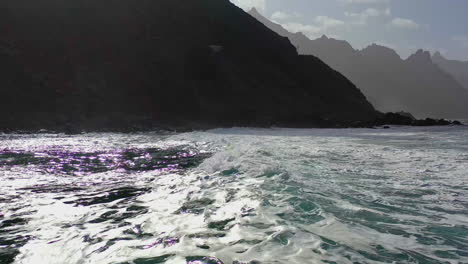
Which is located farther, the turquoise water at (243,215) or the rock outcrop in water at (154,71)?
the rock outcrop in water at (154,71)

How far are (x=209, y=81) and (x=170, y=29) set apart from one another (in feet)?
43.7

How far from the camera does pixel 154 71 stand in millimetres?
55156

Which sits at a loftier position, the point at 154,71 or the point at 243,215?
the point at 154,71

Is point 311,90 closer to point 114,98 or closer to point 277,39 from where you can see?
point 277,39

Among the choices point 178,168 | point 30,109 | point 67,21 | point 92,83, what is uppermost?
point 67,21

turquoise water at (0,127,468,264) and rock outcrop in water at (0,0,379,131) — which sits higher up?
rock outcrop in water at (0,0,379,131)

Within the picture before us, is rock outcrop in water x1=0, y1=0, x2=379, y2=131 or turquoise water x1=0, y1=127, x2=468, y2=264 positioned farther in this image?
rock outcrop in water x1=0, y1=0, x2=379, y2=131

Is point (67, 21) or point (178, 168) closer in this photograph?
point (178, 168)

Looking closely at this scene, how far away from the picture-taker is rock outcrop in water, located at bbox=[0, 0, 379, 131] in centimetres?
4369

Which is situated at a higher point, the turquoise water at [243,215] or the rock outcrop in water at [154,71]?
the rock outcrop in water at [154,71]

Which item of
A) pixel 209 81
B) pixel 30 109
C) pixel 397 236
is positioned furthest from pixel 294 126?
pixel 397 236

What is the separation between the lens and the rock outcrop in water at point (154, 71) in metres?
43.7

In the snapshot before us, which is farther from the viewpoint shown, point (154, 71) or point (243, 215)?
point (154, 71)

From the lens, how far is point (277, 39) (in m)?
75.8
